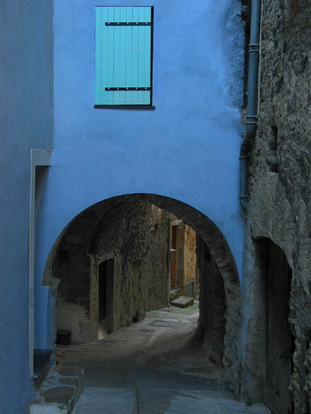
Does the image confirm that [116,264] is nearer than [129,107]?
No

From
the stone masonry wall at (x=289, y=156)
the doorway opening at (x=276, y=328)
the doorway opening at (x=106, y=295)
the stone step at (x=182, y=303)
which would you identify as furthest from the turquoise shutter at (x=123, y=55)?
the stone step at (x=182, y=303)

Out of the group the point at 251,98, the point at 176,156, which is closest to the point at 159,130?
the point at 176,156

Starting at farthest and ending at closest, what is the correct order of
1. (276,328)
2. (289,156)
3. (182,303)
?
(182,303) < (276,328) < (289,156)

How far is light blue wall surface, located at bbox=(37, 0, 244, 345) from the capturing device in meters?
6.34

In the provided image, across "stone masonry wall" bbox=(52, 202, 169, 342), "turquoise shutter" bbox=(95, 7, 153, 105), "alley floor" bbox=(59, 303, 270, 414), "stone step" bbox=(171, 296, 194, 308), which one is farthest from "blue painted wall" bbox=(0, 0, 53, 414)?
"stone step" bbox=(171, 296, 194, 308)

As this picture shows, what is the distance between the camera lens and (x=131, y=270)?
44.5ft

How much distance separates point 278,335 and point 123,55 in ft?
11.9

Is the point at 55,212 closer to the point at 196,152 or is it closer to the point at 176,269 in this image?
the point at 196,152

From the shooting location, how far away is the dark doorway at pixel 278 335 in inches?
221

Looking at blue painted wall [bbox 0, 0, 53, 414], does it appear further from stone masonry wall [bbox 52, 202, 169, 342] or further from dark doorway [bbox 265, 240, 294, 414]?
stone masonry wall [bbox 52, 202, 169, 342]

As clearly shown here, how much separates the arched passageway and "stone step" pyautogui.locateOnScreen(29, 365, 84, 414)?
1046mm

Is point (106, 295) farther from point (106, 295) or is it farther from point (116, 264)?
point (116, 264)

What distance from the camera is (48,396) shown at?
562cm

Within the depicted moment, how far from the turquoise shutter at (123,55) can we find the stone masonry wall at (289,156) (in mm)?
1377
